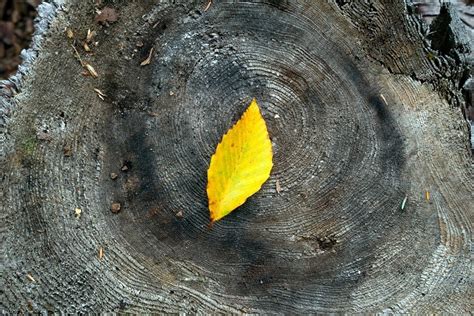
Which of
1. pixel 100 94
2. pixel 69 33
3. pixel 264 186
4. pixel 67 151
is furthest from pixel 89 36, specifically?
pixel 264 186

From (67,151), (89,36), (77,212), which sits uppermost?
(89,36)

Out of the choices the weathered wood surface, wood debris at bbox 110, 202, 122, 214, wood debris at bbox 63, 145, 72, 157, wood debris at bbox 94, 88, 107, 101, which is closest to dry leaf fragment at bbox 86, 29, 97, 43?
the weathered wood surface

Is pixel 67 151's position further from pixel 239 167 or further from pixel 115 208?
pixel 239 167

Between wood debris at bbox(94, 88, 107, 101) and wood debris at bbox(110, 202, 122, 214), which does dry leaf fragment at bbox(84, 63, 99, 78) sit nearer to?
wood debris at bbox(94, 88, 107, 101)

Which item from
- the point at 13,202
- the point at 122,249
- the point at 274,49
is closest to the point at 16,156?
the point at 13,202

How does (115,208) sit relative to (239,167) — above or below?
below

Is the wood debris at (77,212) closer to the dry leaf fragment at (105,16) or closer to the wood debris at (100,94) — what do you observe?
the wood debris at (100,94)

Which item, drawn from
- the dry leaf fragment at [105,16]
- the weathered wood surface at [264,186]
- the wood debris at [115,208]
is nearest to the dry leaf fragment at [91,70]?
the weathered wood surface at [264,186]
